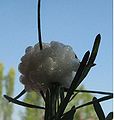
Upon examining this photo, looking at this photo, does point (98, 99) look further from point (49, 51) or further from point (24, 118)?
point (24, 118)

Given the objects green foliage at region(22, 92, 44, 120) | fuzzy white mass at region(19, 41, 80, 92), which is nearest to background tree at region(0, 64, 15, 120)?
green foliage at region(22, 92, 44, 120)

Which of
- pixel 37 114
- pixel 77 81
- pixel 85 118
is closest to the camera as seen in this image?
pixel 77 81

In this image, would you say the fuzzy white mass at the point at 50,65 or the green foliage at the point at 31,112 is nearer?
the fuzzy white mass at the point at 50,65

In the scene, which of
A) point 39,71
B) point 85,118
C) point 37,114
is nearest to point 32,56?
point 39,71

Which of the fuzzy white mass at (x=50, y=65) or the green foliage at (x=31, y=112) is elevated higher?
the green foliage at (x=31, y=112)

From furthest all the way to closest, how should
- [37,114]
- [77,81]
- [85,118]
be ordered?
[37,114] < [85,118] < [77,81]

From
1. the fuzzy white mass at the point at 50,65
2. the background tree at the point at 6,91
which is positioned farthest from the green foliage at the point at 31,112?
the fuzzy white mass at the point at 50,65

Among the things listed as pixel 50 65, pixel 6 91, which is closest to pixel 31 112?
pixel 6 91

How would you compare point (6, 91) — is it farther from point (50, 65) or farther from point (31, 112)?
point (50, 65)

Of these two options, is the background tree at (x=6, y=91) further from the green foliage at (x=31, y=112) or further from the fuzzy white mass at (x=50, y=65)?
the fuzzy white mass at (x=50, y=65)
